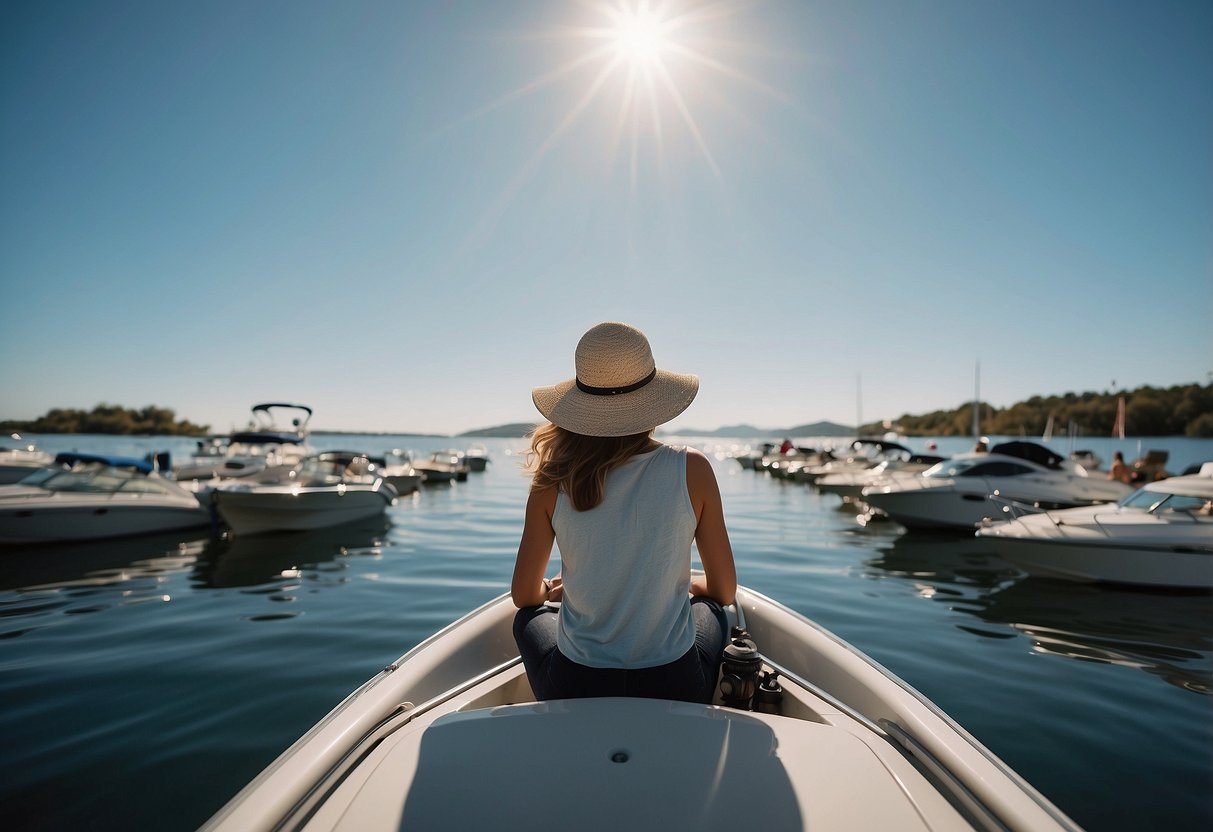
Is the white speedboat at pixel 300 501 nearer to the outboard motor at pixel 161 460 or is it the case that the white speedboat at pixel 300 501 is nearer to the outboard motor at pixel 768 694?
the outboard motor at pixel 161 460

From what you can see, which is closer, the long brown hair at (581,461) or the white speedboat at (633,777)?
the white speedboat at (633,777)

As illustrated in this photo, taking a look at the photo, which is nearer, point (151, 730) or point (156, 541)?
point (151, 730)

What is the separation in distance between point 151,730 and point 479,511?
12826mm

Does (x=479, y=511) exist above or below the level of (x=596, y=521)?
below

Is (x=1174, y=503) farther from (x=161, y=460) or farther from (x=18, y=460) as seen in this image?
(x=161, y=460)

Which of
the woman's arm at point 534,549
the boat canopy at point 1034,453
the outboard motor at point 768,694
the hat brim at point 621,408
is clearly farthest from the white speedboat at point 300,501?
Answer: the boat canopy at point 1034,453

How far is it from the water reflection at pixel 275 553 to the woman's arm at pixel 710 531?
7.65 m

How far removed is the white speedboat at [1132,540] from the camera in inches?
282

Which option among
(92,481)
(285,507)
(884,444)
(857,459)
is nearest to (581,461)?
(285,507)

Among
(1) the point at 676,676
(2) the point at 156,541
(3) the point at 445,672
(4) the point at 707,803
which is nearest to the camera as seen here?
(4) the point at 707,803

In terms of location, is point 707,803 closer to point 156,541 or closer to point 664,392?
point 664,392

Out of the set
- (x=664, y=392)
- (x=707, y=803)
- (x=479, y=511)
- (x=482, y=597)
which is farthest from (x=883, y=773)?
(x=479, y=511)

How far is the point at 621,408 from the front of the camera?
6.69ft

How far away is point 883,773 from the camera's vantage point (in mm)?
1455
